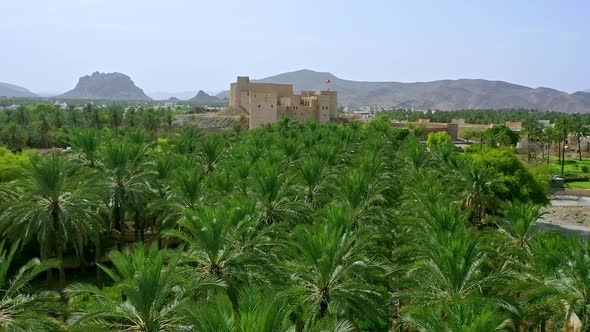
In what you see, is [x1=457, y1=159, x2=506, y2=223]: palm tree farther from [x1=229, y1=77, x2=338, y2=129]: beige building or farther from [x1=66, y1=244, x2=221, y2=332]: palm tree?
[x1=229, y1=77, x2=338, y2=129]: beige building

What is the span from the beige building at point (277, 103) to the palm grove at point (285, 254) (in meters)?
44.5

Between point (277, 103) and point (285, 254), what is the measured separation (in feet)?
209

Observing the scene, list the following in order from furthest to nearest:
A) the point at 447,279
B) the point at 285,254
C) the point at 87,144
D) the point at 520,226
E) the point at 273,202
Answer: the point at 87,144, the point at 273,202, the point at 520,226, the point at 285,254, the point at 447,279

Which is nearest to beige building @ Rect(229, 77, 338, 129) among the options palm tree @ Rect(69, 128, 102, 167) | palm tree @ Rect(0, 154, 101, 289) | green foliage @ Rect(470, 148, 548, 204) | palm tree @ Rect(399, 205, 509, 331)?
green foliage @ Rect(470, 148, 548, 204)

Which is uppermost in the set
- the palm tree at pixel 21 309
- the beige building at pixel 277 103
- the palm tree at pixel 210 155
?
the beige building at pixel 277 103

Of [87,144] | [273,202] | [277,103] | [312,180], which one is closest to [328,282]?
[273,202]

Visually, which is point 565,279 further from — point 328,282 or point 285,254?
point 285,254

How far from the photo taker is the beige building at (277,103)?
7050 cm

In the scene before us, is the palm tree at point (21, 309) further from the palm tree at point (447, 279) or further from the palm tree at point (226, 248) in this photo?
the palm tree at point (447, 279)

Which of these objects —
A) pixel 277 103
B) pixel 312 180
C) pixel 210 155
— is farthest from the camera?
pixel 277 103

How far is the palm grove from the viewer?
10.6 m

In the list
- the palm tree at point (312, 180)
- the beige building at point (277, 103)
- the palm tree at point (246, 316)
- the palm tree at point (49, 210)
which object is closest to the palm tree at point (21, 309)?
the palm tree at point (246, 316)

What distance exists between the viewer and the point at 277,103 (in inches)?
3039

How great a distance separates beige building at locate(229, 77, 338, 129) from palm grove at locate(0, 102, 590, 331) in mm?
44524
